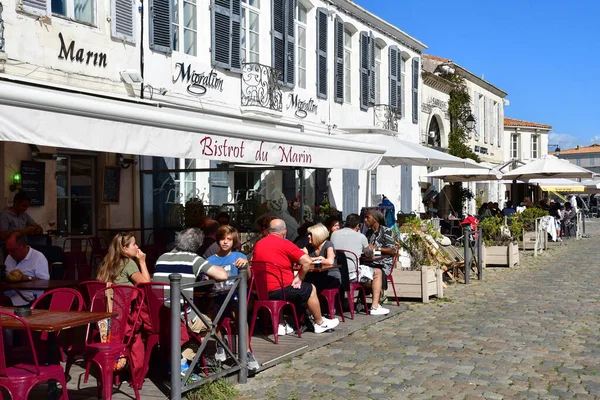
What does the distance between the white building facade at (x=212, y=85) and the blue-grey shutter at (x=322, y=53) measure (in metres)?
0.03

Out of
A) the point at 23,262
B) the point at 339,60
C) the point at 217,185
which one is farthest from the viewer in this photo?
the point at 339,60

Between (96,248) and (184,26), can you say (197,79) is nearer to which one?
(184,26)

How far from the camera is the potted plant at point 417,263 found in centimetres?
1115

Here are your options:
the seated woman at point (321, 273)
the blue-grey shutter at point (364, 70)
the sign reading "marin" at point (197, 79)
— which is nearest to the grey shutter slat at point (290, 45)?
the sign reading "marin" at point (197, 79)

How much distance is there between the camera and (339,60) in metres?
19.6

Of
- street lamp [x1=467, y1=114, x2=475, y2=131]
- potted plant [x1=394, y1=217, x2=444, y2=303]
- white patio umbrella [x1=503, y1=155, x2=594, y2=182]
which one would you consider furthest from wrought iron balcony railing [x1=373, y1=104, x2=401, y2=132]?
potted plant [x1=394, y1=217, x2=444, y2=303]

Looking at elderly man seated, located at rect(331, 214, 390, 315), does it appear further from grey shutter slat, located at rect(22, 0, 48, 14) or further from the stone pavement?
grey shutter slat, located at rect(22, 0, 48, 14)

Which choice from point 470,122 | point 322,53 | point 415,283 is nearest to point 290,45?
point 322,53

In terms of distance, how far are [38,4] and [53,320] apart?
6.74 m

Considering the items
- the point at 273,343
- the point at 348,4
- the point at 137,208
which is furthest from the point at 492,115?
the point at 273,343

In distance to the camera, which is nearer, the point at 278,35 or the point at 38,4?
the point at 38,4

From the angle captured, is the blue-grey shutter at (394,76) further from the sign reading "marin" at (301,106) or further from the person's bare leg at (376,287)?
the person's bare leg at (376,287)

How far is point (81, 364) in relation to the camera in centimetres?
667

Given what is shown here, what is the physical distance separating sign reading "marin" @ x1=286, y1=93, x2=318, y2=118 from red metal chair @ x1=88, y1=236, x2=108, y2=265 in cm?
670
